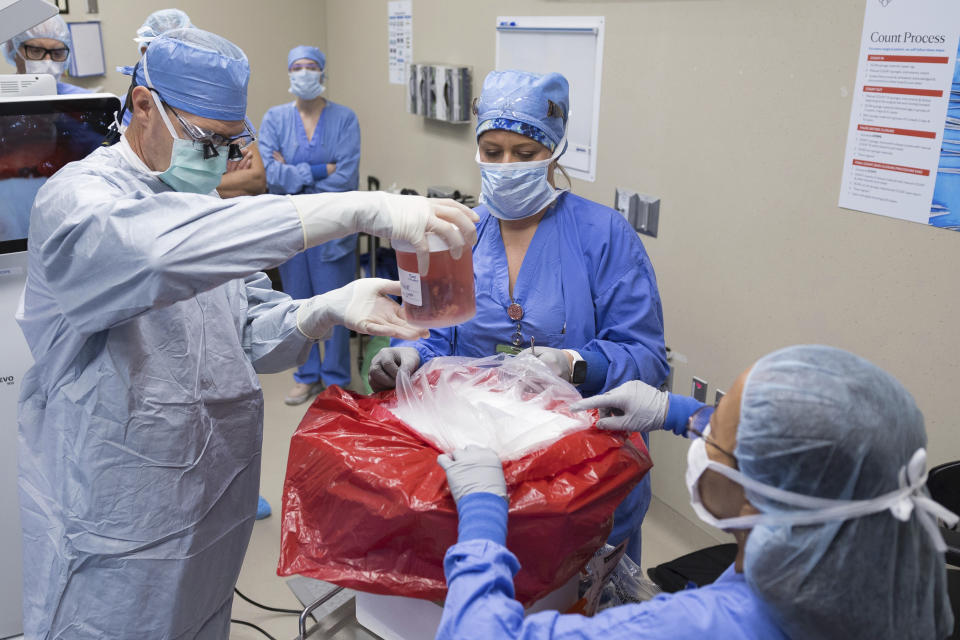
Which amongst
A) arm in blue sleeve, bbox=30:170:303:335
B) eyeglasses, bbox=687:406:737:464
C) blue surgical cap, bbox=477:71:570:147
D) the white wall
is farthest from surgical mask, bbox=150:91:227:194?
the white wall

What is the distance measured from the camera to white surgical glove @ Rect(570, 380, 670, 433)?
1.23m

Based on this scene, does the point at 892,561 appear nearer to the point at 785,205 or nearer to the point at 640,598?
the point at 640,598

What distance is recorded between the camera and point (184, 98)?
1.33 meters

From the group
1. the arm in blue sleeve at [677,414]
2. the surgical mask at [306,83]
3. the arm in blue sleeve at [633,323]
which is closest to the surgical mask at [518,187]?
the arm in blue sleeve at [633,323]

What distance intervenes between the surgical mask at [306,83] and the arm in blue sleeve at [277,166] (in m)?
0.12

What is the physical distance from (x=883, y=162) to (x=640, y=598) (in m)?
1.39

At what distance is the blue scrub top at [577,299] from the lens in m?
1.63

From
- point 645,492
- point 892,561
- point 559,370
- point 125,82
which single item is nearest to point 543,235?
point 559,370

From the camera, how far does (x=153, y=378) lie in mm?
1277

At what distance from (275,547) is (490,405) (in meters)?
1.86

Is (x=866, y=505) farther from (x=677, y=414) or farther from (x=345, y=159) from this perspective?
(x=345, y=159)

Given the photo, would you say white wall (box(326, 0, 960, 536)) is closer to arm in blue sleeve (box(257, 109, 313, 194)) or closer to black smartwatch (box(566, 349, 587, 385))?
black smartwatch (box(566, 349, 587, 385))

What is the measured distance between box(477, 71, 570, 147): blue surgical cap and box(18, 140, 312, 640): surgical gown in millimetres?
676

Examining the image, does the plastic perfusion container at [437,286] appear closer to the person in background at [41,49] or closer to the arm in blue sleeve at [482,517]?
the arm in blue sleeve at [482,517]
